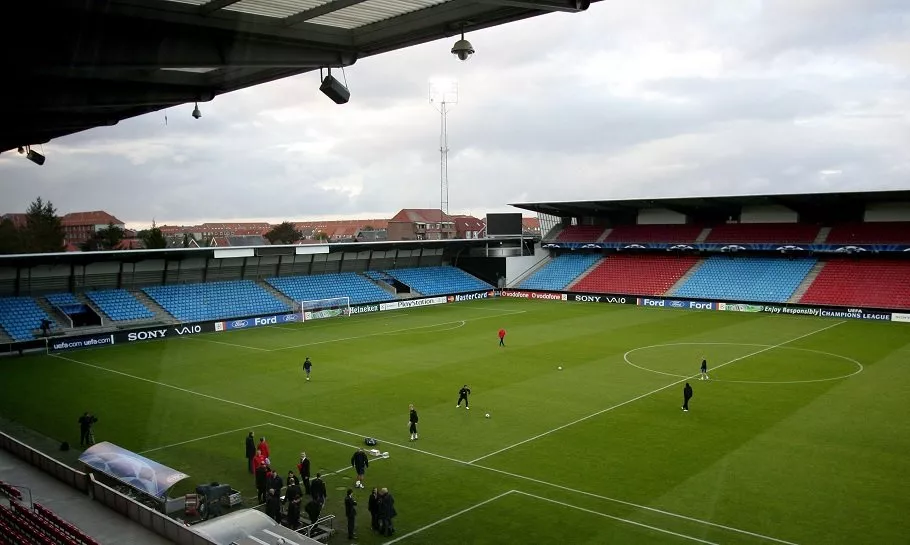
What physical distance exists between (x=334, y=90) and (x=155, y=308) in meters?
42.8

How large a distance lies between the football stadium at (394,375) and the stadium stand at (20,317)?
193 millimetres

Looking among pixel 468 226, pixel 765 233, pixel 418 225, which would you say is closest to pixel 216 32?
pixel 765 233

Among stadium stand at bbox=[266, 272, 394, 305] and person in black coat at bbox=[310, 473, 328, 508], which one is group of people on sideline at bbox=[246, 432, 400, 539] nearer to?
person in black coat at bbox=[310, 473, 328, 508]

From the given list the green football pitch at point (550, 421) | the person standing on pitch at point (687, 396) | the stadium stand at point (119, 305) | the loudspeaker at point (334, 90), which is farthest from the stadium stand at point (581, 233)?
the loudspeaker at point (334, 90)

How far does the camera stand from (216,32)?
387 inches

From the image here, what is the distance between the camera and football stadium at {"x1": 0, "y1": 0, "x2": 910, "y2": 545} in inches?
422

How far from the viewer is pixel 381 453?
21234 mm

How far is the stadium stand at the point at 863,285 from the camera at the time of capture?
49062mm

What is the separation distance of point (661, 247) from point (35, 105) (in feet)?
196

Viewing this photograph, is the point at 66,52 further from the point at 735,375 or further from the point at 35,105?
the point at 735,375

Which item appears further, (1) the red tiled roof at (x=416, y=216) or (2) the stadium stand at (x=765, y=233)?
(1) the red tiled roof at (x=416, y=216)

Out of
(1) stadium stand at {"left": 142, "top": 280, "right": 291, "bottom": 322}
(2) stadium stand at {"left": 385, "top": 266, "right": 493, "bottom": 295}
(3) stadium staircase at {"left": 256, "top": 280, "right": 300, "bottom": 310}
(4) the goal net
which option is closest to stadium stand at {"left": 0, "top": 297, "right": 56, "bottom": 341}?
(1) stadium stand at {"left": 142, "top": 280, "right": 291, "bottom": 322}

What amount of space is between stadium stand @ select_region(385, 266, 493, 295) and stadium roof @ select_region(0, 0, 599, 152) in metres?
54.6

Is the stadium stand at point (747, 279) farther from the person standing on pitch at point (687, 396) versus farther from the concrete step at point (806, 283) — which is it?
the person standing on pitch at point (687, 396)
